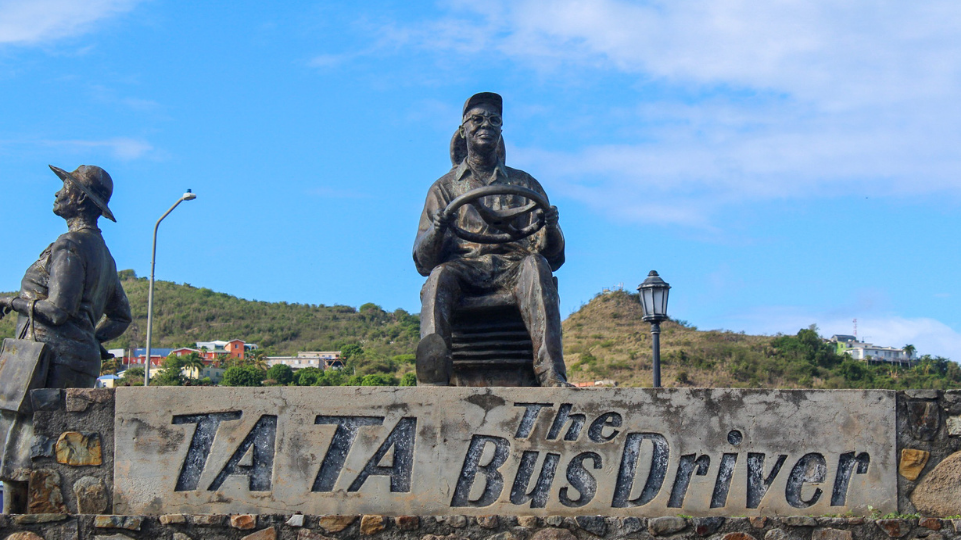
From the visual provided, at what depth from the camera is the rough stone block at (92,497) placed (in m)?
5.49

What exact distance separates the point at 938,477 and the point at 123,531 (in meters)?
4.39

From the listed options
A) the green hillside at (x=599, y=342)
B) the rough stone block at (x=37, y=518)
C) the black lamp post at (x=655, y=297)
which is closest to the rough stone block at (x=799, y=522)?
the rough stone block at (x=37, y=518)

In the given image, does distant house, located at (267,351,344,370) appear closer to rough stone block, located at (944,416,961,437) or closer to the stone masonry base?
the stone masonry base

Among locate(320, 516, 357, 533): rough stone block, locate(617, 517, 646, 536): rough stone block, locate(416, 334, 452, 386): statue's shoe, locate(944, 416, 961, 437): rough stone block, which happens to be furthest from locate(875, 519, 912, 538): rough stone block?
locate(320, 516, 357, 533): rough stone block

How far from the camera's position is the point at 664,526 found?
538 cm

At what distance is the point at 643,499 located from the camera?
548cm

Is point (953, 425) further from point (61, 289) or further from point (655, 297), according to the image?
point (61, 289)

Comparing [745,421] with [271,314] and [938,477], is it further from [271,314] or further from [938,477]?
[271,314]

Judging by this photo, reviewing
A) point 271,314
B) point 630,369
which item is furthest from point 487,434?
point 271,314

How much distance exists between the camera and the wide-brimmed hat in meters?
6.45

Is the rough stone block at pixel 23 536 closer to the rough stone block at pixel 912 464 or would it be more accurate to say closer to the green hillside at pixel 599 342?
the rough stone block at pixel 912 464

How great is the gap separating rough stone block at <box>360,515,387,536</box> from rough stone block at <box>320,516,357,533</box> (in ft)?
0.19

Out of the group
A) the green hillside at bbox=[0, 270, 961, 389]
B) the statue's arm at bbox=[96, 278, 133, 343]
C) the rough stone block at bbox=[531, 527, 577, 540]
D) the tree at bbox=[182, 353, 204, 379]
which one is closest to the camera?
the rough stone block at bbox=[531, 527, 577, 540]

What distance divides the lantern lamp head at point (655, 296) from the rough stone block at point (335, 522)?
590 centimetres
